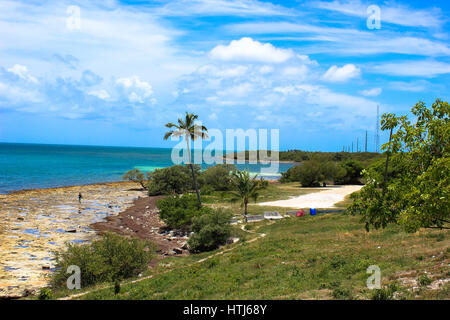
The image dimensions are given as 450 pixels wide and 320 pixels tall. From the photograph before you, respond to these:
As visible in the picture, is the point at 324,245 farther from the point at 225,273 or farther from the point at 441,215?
the point at 441,215

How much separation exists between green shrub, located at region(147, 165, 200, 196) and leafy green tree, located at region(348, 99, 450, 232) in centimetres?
5159

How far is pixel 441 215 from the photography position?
8.27 meters

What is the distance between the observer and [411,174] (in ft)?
32.8

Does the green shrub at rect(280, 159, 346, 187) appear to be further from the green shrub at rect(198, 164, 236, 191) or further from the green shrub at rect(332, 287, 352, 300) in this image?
the green shrub at rect(332, 287, 352, 300)

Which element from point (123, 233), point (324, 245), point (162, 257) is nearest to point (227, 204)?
point (123, 233)

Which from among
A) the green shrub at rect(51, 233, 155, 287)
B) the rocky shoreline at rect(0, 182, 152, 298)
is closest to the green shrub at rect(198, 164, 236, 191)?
the rocky shoreline at rect(0, 182, 152, 298)

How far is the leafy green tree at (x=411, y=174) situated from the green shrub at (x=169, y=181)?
51.6 metres

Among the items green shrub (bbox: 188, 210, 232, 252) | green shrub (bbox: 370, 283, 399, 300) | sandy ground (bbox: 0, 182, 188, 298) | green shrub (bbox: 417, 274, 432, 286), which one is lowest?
sandy ground (bbox: 0, 182, 188, 298)

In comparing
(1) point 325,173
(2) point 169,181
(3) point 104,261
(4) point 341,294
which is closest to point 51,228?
(3) point 104,261

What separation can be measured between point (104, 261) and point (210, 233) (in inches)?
349

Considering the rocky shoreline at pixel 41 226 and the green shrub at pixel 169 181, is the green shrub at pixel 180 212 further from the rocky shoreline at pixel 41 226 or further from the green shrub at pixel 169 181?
the green shrub at pixel 169 181

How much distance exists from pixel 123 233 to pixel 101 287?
1574cm

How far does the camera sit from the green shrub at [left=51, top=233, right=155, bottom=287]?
1662cm

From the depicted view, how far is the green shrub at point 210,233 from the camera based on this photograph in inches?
977
